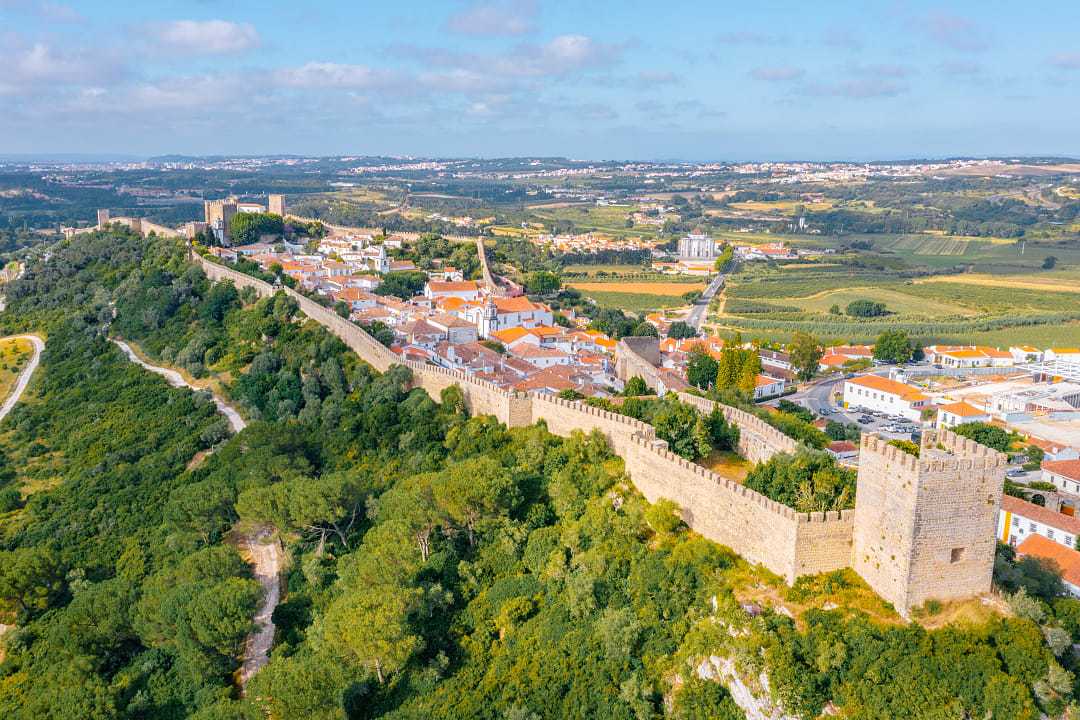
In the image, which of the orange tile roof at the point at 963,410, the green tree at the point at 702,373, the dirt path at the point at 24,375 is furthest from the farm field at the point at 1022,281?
the dirt path at the point at 24,375

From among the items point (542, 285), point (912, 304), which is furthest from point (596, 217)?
point (542, 285)

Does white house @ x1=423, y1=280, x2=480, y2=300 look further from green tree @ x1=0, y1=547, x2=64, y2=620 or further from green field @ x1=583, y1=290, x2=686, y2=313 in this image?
green tree @ x1=0, y1=547, x2=64, y2=620

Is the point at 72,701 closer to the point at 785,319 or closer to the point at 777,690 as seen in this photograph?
the point at 777,690

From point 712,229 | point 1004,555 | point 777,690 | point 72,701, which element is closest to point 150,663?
point 72,701

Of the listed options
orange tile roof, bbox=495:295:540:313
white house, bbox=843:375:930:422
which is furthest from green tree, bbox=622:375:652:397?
white house, bbox=843:375:930:422

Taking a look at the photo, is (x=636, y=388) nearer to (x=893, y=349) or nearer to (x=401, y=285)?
(x=401, y=285)

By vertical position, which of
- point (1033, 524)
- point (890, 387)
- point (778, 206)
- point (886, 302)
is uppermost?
point (778, 206)
